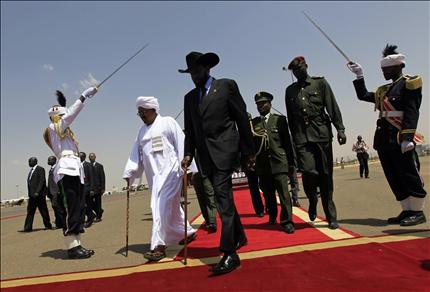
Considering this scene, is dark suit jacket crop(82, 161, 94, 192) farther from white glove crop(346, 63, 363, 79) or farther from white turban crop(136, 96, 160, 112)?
white glove crop(346, 63, 363, 79)

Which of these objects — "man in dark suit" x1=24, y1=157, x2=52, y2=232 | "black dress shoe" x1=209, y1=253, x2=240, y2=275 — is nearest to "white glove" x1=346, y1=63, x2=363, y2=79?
"black dress shoe" x1=209, y1=253, x2=240, y2=275

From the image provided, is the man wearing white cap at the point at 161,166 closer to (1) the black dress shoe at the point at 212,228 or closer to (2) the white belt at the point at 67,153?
(1) the black dress shoe at the point at 212,228

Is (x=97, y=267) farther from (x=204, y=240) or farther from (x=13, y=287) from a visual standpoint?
(x=204, y=240)

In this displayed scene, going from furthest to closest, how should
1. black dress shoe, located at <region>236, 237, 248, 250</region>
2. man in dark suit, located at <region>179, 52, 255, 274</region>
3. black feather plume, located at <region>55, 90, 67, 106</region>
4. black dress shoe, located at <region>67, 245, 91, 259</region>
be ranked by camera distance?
black feather plume, located at <region>55, 90, 67, 106</region>
black dress shoe, located at <region>67, 245, 91, 259</region>
black dress shoe, located at <region>236, 237, 248, 250</region>
man in dark suit, located at <region>179, 52, 255, 274</region>

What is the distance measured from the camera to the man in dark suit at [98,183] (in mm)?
11445

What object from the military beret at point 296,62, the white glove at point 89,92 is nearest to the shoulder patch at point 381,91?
the military beret at point 296,62

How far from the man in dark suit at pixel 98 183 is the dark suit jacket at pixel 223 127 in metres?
8.17

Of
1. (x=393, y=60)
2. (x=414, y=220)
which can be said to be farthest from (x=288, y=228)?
(x=393, y=60)

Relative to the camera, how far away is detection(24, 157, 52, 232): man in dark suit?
11.1 meters

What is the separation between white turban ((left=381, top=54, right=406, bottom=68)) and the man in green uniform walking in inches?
34.9

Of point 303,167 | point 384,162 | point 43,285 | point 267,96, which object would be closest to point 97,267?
point 43,285

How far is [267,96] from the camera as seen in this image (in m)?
6.20

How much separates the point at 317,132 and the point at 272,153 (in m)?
0.80

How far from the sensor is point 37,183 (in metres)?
11.4
